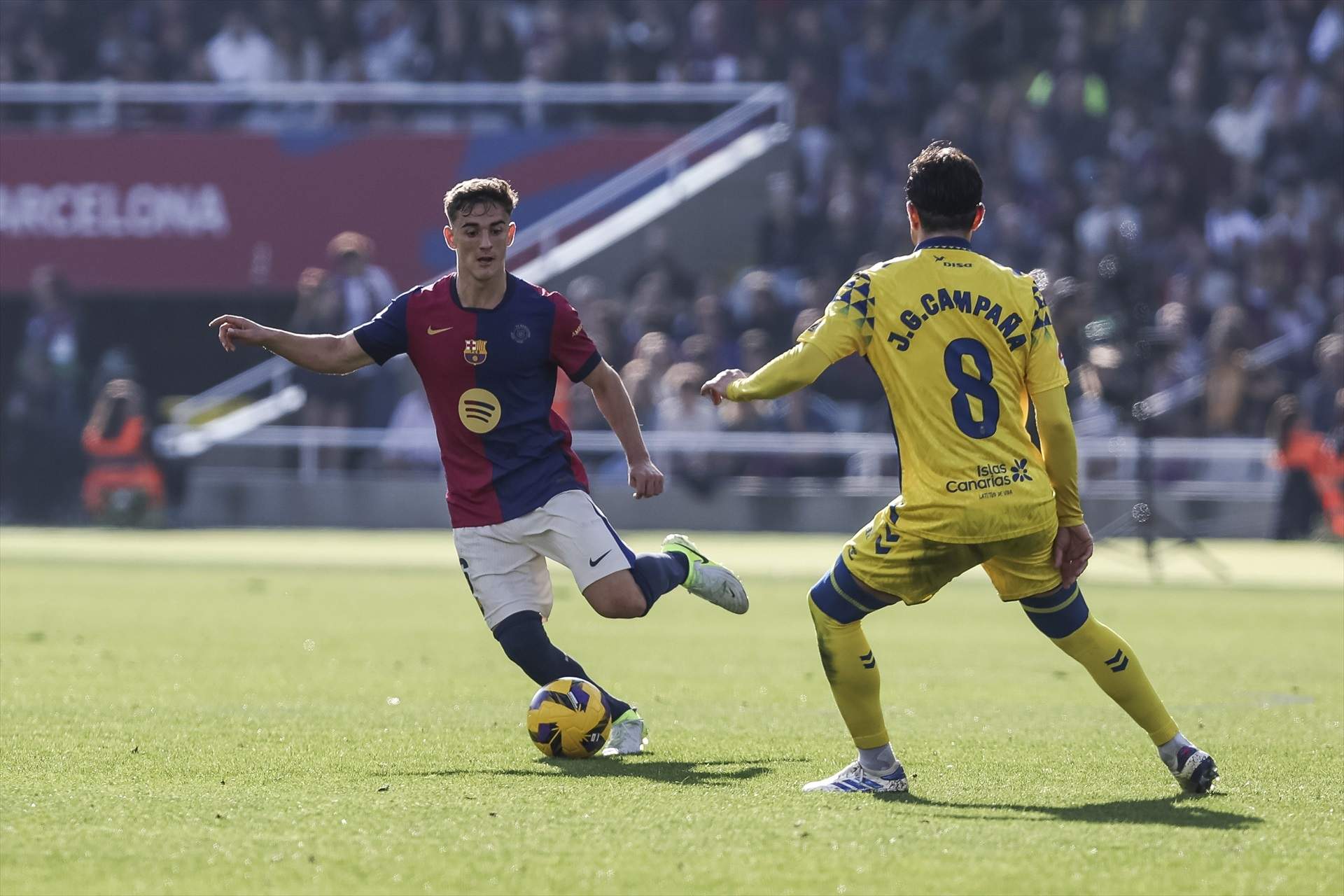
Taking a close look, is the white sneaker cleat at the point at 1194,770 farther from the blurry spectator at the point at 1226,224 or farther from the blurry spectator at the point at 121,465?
the blurry spectator at the point at 121,465

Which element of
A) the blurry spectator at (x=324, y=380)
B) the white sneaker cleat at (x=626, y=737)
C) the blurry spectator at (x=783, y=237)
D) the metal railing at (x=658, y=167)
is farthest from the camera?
the metal railing at (x=658, y=167)

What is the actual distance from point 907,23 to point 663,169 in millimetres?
4066

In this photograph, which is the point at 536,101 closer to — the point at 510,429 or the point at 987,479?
the point at 510,429

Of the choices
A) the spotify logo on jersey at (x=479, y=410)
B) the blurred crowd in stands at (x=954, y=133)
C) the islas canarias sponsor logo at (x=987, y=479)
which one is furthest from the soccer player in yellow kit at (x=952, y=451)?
the blurred crowd in stands at (x=954, y=133)

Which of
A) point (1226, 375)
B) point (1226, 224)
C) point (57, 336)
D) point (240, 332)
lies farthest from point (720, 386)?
point (57, 336)

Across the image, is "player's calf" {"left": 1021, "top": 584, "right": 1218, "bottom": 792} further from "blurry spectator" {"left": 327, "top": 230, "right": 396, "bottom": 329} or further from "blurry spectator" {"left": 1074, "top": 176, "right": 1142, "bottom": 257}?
"blurry spectator" {"left": 1074, "top": 176, "right": 1142, "bottom": 257}

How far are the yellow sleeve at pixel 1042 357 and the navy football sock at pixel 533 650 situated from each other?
7.10ft

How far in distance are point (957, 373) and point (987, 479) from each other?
348 millimetres

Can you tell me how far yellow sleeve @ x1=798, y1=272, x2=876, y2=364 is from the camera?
6.32 m

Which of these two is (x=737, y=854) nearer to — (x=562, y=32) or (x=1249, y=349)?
(x=1249, y=349)

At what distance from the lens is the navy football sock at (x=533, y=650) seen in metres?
7.58

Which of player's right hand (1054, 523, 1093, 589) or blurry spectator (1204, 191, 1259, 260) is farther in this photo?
blurry spectator (1204, 191, 1259, 260)

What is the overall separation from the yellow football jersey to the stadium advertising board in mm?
19620

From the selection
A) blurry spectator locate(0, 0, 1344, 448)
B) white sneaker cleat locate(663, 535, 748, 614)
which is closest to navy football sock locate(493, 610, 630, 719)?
white sneaker cleat locate(663, 535, 748, 614)
